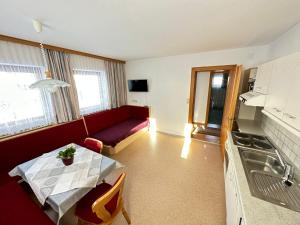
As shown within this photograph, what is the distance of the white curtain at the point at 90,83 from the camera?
314 cm

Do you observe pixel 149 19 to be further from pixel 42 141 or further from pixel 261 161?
pixel 42 141

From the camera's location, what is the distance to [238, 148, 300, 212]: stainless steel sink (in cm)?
97

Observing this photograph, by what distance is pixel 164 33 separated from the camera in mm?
1938

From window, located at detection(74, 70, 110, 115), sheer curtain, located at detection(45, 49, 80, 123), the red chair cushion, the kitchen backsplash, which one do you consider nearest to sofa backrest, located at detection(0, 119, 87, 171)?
sheer curtain, located at detection(45, 49, 80, 123)

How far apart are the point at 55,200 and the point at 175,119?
132 inches

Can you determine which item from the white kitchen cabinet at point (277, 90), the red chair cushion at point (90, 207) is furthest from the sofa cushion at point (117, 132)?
the white kitchen cabinet at point (277, 90)

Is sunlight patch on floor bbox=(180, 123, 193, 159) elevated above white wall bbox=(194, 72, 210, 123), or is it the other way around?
white wall bbox=(194, 72, 210, 123)

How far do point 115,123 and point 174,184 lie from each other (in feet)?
8.11

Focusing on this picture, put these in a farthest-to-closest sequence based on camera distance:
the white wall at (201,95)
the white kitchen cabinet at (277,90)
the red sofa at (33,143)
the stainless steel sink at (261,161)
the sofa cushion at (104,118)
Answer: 1. the white wall at (201,95)
2. the sofa cushion at (104,118)
3. the red sofa at (33,143)
4. the stainless steel sink at (261,161)
5. the white kitchen cabinet at (277,90)

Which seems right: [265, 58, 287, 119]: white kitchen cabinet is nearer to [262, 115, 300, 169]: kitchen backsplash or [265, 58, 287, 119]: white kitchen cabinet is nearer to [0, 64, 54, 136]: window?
[262, 115, 300, 169]: kitchen backsplash

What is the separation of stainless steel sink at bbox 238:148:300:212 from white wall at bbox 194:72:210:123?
3314 mm

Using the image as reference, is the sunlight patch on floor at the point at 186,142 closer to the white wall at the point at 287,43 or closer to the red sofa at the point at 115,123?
the red sofa at the point at 115,123

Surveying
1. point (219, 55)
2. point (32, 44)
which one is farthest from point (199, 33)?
point (32, 44)

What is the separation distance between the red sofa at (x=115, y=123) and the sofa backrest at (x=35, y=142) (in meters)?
0.40
